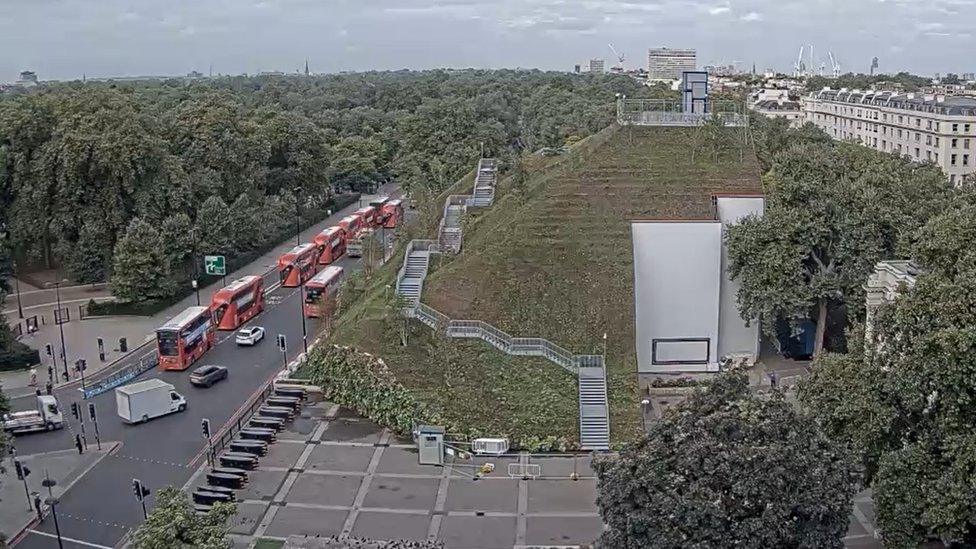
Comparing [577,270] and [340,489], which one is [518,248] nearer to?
[577,270]

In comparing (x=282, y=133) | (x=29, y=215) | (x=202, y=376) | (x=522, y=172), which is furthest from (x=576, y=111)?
(x=202, y=376)

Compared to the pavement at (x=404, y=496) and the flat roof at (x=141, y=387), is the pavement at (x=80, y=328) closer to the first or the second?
the flat roof at (x=141, y=387)

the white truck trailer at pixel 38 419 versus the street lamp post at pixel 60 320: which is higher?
the street lamp post at pixel 60 320

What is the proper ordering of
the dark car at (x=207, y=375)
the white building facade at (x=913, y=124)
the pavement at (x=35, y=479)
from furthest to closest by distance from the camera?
the white building facade at (x=913, y=124) < the dark car at (x=207, y=375) < the pavement at (x=35, y=479)

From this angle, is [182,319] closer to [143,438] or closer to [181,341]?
[181,341]

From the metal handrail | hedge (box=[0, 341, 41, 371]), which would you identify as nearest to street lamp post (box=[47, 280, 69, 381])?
hedge (box=[0, 341, 41, 371])

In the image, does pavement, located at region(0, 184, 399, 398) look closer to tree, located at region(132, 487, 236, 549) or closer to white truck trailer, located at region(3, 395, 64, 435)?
white truck trailer, located at region(3, 395, 64, 435)

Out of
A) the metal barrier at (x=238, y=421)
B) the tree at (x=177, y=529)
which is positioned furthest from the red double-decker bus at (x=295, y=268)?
the tree at (x=177, y=529)

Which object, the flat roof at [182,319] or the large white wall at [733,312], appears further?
the flat roof at [182,319]
